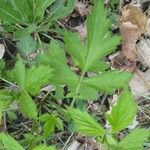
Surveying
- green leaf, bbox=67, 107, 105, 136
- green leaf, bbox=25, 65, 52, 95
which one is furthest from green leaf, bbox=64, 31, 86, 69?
green leaf, bbox=67, 107, 105, 136

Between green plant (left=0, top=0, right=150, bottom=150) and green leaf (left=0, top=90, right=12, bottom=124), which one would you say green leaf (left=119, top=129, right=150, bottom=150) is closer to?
green plant (left=0, top=0, right=150, bottom=150)

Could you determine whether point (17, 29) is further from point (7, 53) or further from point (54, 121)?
point (54, 121)

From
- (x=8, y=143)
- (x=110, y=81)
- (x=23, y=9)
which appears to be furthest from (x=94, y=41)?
(x=8, y=143)

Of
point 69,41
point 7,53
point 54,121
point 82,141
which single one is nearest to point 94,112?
point 82,141

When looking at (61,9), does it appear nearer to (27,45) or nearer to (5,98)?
(27,45)

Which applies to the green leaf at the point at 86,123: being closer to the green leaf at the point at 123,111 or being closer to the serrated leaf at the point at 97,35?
the green leaf at the point at 123,111
